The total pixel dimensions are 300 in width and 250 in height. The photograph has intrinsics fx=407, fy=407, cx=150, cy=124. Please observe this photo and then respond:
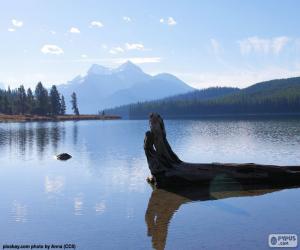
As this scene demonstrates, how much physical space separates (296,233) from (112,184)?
16515 mm

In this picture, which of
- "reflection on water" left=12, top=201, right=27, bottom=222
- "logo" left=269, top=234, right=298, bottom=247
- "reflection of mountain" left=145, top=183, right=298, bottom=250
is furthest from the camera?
"reflection on water" left=12, top=201, right=27, bottom=222

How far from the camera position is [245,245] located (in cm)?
1681

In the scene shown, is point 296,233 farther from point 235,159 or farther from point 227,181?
point 235,159

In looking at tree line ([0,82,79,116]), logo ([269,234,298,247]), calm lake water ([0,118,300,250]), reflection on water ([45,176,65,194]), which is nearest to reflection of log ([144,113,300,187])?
calm lake water ([0,118,300,250])

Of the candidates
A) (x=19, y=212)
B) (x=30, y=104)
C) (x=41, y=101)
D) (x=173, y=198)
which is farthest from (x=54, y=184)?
(x=30, y=104)

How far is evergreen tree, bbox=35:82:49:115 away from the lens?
190625 mm

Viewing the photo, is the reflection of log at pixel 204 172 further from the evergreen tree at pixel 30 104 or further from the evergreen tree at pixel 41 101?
the evergreen tree at pixel 30 104

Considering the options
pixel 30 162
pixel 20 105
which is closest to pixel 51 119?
pixel 20 105

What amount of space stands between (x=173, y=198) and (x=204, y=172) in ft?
13.7

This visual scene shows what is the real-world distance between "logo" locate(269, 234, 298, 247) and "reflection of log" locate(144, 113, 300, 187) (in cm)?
1082

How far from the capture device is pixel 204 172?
1134 inches

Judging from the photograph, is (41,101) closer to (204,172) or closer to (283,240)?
(204,172)

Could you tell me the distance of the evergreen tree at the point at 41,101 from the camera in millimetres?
190625

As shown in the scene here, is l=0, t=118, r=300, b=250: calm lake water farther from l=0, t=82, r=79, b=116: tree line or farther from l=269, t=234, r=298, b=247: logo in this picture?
l=0, t=82, r=79, b=116: tree line
